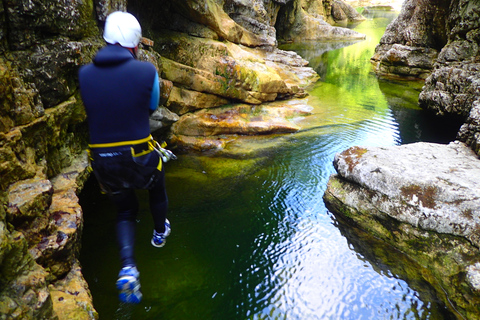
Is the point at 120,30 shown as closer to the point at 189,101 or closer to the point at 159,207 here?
the point at 159,207

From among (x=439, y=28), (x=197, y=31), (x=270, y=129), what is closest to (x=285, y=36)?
(x=439, y=28)

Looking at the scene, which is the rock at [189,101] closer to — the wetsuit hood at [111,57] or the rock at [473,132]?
the wetsuit hood at [111,57]

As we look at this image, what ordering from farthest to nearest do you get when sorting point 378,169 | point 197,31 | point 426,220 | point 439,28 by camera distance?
point 439,28, point 197,31, point 378,169, point 426,220

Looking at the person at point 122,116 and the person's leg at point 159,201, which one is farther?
the person's leg at point 159,201

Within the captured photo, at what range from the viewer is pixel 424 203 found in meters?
4.26

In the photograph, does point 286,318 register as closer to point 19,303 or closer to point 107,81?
point 19,303

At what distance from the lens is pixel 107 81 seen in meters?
2.49

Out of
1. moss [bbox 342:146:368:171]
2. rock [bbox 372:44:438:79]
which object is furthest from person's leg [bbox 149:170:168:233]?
rock [bbox 372:44:438:79]

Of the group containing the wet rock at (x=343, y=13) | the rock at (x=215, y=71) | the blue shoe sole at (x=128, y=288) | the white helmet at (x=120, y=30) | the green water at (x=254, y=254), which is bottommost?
the green water at (x=254, y=254)

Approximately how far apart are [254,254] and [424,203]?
8.18 feet

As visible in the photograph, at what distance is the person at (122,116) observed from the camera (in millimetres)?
2506

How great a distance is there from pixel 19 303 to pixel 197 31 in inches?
359

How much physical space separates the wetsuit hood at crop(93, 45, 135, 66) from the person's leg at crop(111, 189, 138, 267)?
121 centimetres

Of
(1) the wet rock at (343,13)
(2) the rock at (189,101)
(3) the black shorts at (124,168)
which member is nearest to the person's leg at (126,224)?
(3) the black shorts at (124,168)
